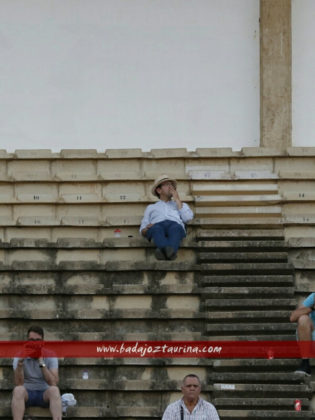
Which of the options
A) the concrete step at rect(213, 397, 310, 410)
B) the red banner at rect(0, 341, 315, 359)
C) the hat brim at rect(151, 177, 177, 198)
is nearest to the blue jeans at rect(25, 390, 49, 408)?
the red banner at rect(0, 341, 315, 359)

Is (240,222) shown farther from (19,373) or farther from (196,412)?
(196,412)

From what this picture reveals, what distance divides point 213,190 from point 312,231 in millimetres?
1220

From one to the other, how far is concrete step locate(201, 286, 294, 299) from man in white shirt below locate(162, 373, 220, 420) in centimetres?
237

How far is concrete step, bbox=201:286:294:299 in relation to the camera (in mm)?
16281

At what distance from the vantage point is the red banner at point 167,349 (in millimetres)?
15570

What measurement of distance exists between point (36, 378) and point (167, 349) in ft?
5.03

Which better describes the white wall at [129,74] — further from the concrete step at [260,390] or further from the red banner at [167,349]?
the concrete step at [260,390]

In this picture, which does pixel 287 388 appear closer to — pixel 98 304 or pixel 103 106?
pixel 98 304

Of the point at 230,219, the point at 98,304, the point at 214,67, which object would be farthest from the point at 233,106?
the point at 98,304

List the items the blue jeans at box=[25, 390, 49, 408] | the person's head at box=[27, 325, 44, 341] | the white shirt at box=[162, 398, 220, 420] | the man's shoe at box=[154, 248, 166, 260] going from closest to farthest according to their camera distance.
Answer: the white shirt at box=[162, 398, 220, 420] < the blue jeans at box=[25, 390, 49, 408] < the person's head at box=[27, 325, 44, 341] < the man's shoe at box=[154, 248, 166, 260]

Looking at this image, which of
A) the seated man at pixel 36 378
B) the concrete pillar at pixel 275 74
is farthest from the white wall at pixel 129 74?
the seated man at pixel 36 378

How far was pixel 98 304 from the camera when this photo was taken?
16.3 meters

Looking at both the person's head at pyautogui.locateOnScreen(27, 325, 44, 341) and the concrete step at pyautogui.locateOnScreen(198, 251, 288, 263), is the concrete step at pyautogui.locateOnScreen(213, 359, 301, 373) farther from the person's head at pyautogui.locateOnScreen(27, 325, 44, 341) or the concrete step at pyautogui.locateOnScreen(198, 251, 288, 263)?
the person's head at pyautogui.locateOnScreen(27, 325, 44, 341)

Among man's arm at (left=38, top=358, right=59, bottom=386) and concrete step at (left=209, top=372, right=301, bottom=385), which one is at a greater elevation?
concrete step at (left=209, top=372, right=301, bottom=385)
